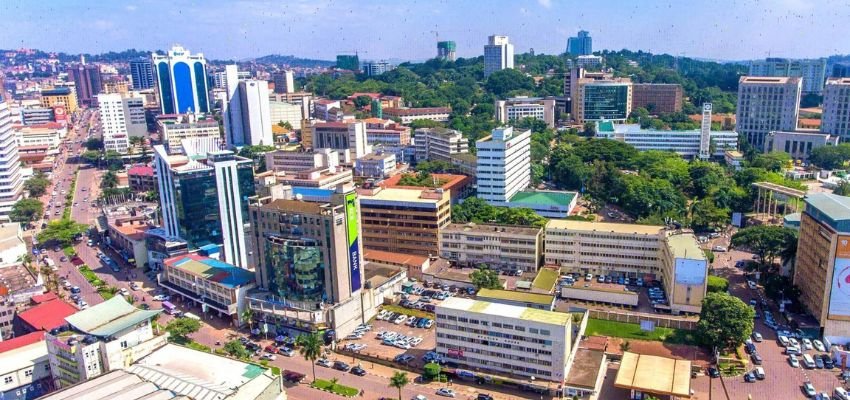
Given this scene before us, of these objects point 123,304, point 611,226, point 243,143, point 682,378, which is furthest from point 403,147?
point 682,378

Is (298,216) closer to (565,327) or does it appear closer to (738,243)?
(565,327)

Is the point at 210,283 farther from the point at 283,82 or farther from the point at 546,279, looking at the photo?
the point at 283,82

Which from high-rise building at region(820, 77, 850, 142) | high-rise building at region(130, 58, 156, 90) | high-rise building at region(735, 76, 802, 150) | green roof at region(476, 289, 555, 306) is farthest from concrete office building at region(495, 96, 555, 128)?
high-rise building at region(130, 58, 156, 90)

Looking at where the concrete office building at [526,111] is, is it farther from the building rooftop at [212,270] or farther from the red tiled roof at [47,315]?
the red tiled roof at [47,315]

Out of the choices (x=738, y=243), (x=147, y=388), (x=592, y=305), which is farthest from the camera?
(x=738, y=243)

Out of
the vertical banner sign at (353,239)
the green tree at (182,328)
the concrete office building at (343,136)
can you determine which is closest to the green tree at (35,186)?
the concrete office building at (343,136)

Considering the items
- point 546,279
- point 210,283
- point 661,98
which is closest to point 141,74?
point 661,98

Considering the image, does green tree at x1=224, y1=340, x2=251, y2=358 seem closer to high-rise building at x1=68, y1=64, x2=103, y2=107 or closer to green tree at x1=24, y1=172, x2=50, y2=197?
green tree at x1=24, y1=172, x2=50, y2=197
